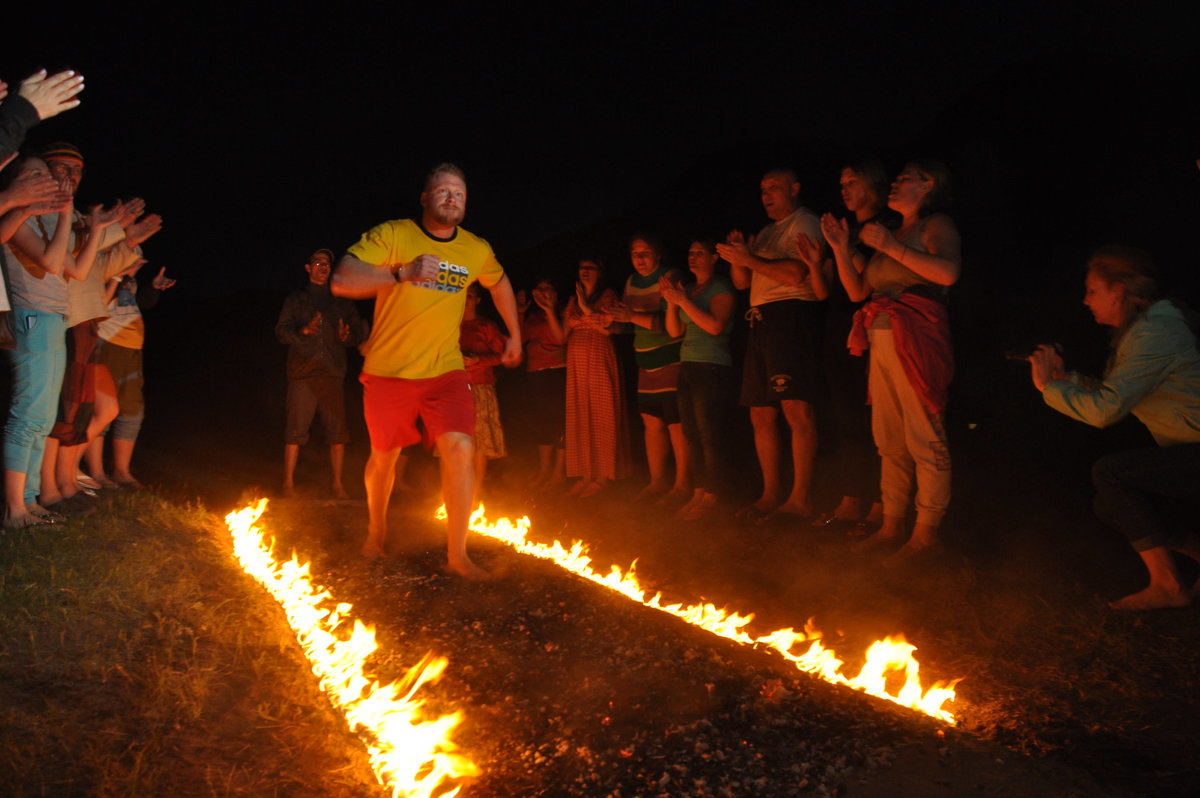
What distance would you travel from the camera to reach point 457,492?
444 centimetres

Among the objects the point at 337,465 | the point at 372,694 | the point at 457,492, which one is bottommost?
the point at 337,465

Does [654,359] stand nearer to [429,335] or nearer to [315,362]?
[429,335]

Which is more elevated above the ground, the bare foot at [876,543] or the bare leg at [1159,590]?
the bare leg at [1159,590]

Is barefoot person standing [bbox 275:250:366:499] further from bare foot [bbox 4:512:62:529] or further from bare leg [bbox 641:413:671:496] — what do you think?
bare leg [bbox 641:413:671:496]

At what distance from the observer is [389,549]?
4926 mm

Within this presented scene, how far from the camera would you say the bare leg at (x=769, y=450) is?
538 cm

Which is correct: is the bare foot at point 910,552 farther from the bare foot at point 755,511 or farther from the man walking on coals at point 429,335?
the man walking on coals at point 429,335

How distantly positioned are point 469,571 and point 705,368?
7.81 feet

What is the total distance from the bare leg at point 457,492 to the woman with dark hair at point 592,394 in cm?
224

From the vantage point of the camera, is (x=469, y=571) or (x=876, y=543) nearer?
(x=469, y=571)

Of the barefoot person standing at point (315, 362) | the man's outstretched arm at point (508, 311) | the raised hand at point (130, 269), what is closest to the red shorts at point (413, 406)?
the man's outstretched arm at point (508, 311)

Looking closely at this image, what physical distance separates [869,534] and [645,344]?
248 cm

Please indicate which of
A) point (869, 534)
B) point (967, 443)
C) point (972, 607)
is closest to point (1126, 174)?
point (967, 443)

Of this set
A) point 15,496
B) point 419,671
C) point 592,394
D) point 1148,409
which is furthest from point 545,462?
point 1148,409
